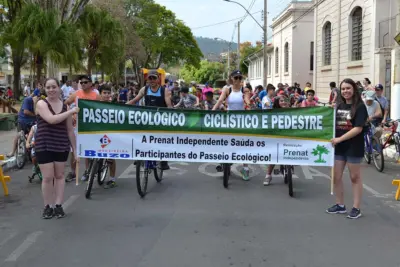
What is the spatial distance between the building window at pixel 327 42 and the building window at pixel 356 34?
4164 mm

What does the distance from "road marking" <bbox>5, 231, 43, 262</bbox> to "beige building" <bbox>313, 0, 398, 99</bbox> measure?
16.5m

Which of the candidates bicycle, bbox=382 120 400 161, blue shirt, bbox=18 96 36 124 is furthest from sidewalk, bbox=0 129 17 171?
bicycle, bbox=382 120 400 161

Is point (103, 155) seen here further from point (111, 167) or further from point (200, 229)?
point (200, 229)

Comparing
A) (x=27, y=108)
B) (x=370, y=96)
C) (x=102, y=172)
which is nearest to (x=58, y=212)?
(x=102, y=172)

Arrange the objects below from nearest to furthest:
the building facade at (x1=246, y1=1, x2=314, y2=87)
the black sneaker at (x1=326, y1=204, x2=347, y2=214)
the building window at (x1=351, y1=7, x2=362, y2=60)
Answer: the black sneaker at (x1=326, y1=204, x2=347, y2=214), the building window at (x1=351, y1=7, x2=362, y2=60), the building facade at (x1=246, y1=1, x2=314, y2=87)

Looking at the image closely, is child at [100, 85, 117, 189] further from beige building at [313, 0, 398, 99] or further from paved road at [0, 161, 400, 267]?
beige building at [313, 0, 398, 99]

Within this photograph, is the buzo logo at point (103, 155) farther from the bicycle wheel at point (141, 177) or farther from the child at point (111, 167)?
the child at point (111, 167)

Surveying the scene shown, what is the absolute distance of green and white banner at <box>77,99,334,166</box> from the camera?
23.1 ft

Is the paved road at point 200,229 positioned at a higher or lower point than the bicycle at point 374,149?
lower

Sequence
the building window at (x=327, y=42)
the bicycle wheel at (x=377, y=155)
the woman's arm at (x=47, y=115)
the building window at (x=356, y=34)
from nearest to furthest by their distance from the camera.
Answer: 1. the woman's arm at (x=47, y=115)
2. the bicycle wheel at (x=377, y=155)
3. the building window at (x=356, y=34)
4. the building window at (x=327, y=42)

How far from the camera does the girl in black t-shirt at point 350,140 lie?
610cm

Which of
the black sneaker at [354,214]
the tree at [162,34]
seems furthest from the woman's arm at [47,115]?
the tree at [162,34]

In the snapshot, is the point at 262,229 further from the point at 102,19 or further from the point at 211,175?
the point at 102,19

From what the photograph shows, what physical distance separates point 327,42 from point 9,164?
75.6 ft
